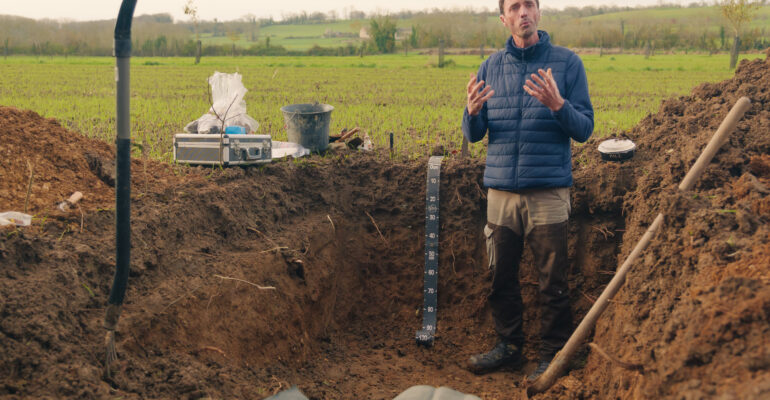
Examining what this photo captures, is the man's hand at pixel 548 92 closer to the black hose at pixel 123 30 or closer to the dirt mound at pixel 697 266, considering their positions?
the dirt mound at pixel 697 266

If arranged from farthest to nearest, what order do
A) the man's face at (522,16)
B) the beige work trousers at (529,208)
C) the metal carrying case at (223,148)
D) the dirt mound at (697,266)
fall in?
the metal carrying case at (223,148) < the beige work trousers at (529,208) < the man's face at (522,16) < the dirt mound at (697,266)

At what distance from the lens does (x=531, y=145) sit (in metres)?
3.52

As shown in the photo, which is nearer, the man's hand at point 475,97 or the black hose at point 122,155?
the black hose at point 122,155

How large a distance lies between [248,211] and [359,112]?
5484mm

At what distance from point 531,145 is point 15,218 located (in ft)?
9.65

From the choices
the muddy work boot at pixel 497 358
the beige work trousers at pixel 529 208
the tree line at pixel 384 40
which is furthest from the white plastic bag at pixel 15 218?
the tree line at pixel 384 40

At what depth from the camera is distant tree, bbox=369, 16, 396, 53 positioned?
3794cm

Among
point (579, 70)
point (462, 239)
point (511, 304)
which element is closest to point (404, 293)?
point (462, 239)

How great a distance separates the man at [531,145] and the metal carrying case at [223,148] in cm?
184

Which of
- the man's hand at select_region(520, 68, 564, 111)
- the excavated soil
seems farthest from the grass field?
the man's hand at select_region(520, 68, 564, 111)

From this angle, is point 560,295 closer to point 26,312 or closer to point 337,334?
point 337,334

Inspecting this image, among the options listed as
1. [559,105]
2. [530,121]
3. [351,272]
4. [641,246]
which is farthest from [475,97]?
[351,272]

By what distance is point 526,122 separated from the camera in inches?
139

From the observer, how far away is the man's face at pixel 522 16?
338 cm
